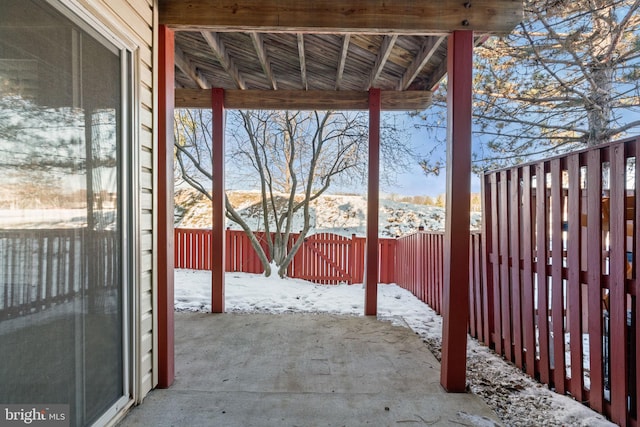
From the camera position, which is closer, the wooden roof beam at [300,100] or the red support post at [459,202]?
the red support post at [459,202]

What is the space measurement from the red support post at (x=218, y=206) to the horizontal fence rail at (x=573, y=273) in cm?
292

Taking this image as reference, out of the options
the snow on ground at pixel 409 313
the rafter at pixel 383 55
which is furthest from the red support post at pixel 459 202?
the rafter at pixel 383 55

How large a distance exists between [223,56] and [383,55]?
1.52m

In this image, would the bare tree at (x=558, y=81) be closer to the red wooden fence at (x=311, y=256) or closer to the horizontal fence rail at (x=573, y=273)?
the horizontal fence rail at (x=573, y=273)

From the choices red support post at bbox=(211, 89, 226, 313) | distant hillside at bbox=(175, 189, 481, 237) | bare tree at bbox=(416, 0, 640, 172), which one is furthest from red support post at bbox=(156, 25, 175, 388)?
distant hillside at bbox=(175, 189, 481, 237)

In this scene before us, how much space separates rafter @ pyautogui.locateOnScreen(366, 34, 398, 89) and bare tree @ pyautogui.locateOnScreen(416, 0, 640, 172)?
2144 mm

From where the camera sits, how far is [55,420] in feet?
4.33

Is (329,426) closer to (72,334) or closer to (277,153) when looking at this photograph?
(72,334)

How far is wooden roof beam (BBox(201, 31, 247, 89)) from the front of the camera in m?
2.72

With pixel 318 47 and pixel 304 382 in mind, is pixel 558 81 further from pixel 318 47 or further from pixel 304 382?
pixel 304 382

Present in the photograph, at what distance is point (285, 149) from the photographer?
767 centimetres

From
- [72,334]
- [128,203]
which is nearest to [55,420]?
[72,334]

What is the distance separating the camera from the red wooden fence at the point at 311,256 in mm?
6773

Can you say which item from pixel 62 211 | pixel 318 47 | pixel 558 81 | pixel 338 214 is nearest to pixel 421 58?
pixel 318 47
